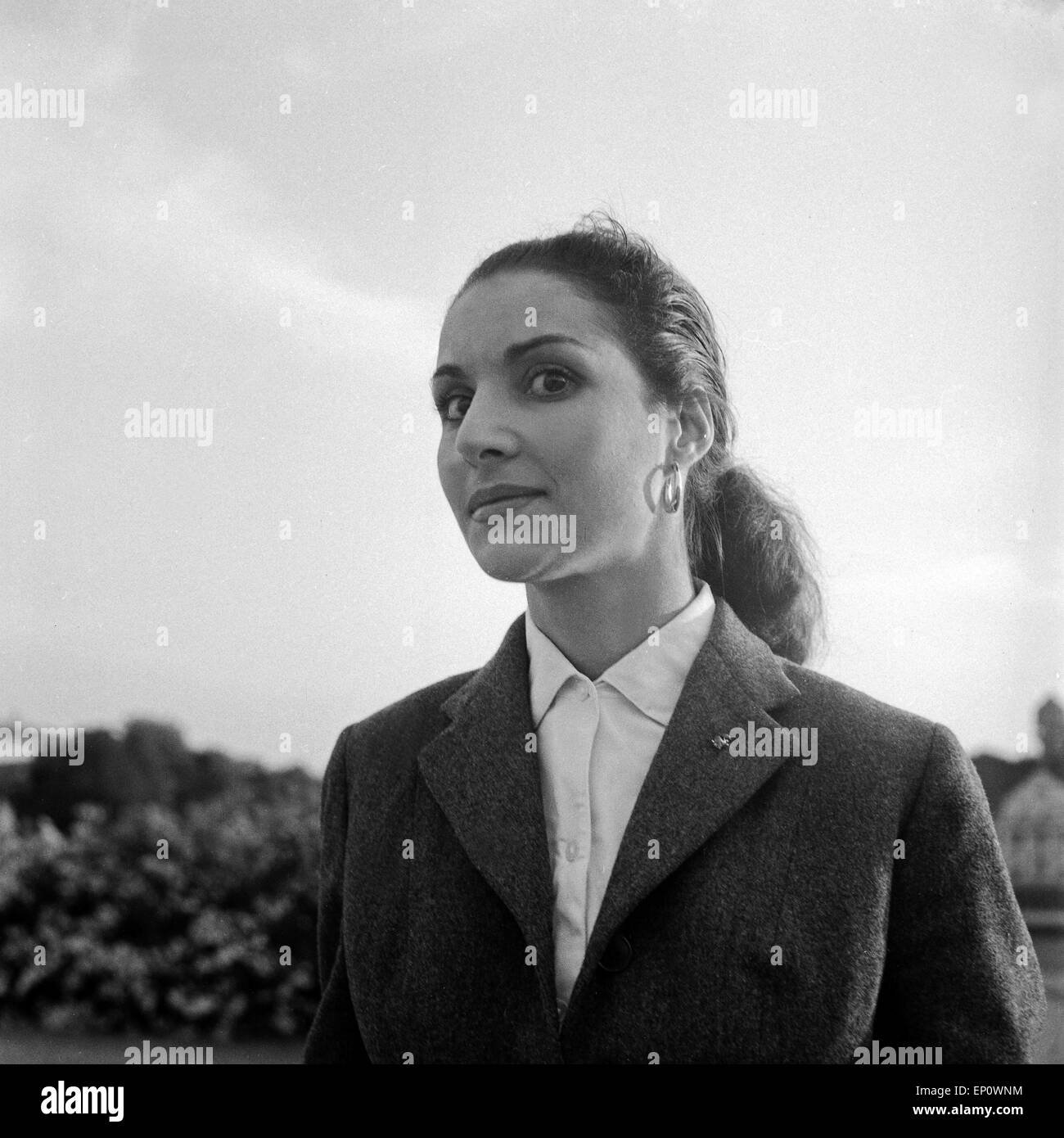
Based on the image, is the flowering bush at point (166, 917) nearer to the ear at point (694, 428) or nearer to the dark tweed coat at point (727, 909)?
the dark tweed coat at point (727, 909)

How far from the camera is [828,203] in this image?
6.82 ft

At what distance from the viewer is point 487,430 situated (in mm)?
1504

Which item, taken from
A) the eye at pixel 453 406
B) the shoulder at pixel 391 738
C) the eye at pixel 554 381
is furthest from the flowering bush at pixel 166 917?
the eye at pixel 554 381

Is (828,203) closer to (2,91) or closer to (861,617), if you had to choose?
(861,617)

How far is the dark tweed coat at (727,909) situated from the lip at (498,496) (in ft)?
0.95

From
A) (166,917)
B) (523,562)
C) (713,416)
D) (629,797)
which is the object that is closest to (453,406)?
(523,562)

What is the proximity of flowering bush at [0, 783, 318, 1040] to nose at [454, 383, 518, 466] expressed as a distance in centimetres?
96

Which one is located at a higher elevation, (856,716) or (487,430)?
(487,430)

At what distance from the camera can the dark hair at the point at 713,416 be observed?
1.55 meters

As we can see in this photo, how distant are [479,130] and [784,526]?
1.02 meters

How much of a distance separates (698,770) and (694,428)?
0.50 metres

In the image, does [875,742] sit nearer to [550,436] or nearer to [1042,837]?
[550,436]

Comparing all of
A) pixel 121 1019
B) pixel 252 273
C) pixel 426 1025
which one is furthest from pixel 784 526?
pixel 121 1019

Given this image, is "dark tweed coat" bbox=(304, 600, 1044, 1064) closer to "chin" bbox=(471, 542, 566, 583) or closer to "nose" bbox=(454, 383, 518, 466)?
"chin" bbox=(471, 542, 566, 583)
